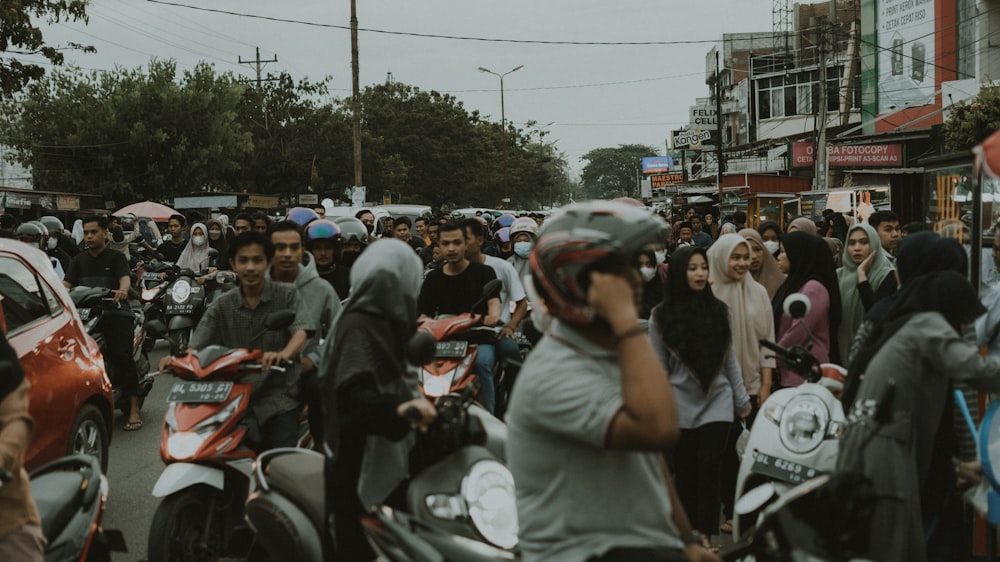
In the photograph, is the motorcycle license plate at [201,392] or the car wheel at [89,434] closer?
the motorcycle license plate at [201,392]

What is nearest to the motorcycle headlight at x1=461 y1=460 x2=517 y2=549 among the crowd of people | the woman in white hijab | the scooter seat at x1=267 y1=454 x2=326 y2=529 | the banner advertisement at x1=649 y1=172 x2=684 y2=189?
the crowd of people

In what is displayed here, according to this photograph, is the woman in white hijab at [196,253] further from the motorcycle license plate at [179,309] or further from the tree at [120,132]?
the tree at [120,132]

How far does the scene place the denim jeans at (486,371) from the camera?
7.01m

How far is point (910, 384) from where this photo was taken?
4062mm

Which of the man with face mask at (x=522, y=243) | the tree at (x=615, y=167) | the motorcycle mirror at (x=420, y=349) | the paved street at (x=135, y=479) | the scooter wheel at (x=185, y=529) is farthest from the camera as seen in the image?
the tree at (x=615, y=167)

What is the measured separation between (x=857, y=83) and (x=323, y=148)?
26368 millimetres

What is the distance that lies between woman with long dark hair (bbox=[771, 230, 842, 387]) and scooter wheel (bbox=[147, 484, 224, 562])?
356 centimetres

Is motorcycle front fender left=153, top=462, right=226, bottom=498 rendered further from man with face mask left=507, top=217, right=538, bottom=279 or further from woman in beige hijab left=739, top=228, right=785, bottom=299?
man with face mask left=507, top=217, right=538, bottom=279

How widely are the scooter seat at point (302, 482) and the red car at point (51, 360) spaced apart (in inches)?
73.0

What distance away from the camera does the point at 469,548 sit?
3092mm

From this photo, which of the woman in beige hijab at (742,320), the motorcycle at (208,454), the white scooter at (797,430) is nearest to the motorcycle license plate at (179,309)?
the motorcycle at (208,454)

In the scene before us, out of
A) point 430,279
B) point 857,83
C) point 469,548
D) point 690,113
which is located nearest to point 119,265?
point 430,279

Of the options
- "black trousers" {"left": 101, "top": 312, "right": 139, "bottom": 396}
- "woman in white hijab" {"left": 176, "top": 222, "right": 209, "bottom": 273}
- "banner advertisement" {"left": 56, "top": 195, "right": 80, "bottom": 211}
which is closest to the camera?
"black trousers" {"left": 101, "top": 312, "right": 139, "bottom": 396}

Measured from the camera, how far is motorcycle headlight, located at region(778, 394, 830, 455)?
4824 mm
